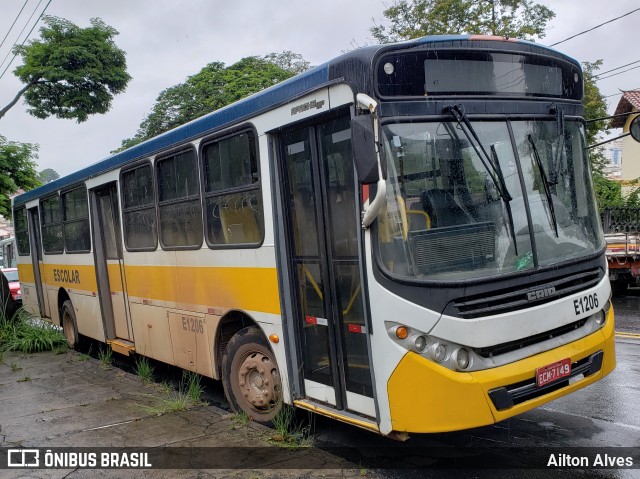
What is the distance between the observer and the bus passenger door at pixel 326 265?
4871 millimetres

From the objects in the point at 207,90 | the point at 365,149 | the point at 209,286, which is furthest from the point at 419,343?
the point at 207,90

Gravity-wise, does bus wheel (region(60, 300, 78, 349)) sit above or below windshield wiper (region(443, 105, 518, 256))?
below

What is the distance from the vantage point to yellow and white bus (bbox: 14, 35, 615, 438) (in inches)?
169

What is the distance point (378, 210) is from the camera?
4324mm

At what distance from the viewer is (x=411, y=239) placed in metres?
4.39

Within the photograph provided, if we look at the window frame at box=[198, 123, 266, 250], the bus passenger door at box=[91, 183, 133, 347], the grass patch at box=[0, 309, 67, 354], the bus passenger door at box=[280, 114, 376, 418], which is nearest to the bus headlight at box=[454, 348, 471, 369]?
the bus passenger door at box=[280, 114, 376, 418]

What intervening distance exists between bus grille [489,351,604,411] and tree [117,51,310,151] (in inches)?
1093

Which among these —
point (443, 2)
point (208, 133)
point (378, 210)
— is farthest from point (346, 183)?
point (443, 2)

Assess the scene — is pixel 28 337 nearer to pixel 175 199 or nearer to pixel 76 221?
pixel 76 221

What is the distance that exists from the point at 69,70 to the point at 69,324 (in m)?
10.7

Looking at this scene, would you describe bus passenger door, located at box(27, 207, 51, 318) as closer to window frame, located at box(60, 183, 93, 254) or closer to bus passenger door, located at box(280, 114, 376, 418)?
window frame, located at box(60, 183, 93, 254)

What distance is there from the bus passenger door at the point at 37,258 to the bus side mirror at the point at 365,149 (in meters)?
10.3

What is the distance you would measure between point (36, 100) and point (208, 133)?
15.5 m

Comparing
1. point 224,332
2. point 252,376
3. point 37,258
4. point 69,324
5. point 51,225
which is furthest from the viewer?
point 37,258
